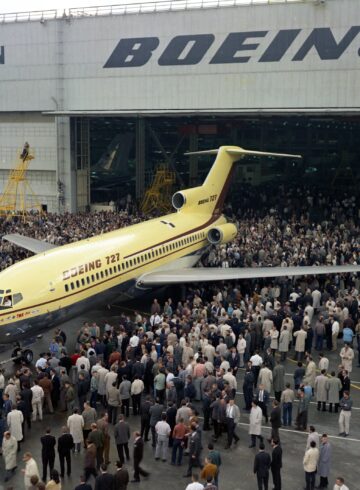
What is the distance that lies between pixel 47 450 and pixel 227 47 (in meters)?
31.7

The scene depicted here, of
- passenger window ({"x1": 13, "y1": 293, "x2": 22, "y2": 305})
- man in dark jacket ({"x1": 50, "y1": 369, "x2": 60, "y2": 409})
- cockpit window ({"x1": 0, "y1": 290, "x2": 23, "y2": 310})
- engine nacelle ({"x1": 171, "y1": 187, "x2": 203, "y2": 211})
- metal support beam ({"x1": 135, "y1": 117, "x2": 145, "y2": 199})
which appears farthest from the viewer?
metal support beam ({"x1": 135, "y1": 117, "x2": 145, "y2": 199})

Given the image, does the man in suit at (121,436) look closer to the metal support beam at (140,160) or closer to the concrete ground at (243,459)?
the concrete ground at (243,459)

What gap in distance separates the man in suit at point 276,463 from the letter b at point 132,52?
111 feet

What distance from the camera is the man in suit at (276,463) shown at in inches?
478

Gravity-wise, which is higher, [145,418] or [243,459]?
[145,418]

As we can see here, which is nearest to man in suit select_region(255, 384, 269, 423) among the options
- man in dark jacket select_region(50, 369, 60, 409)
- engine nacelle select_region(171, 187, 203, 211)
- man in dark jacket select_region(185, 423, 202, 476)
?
man in dark jacket select_region(185, 423, 202, 476)

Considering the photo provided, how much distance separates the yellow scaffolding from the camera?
156ft

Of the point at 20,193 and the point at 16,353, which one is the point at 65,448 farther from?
the point at 20,193

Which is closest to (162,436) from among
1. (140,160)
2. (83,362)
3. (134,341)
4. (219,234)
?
(83,362)

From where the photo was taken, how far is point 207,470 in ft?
37.1

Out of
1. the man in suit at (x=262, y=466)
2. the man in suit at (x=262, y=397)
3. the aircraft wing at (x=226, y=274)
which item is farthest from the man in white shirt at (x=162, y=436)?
the aircraft wing at (x=226, y=274)

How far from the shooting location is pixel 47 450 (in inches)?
506

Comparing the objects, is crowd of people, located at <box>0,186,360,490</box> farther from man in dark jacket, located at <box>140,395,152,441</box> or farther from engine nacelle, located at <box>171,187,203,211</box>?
engine nacelle, located at <box>171,187,203,211</box>

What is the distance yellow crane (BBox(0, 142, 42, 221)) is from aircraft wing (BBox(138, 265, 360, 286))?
73.1 feet
